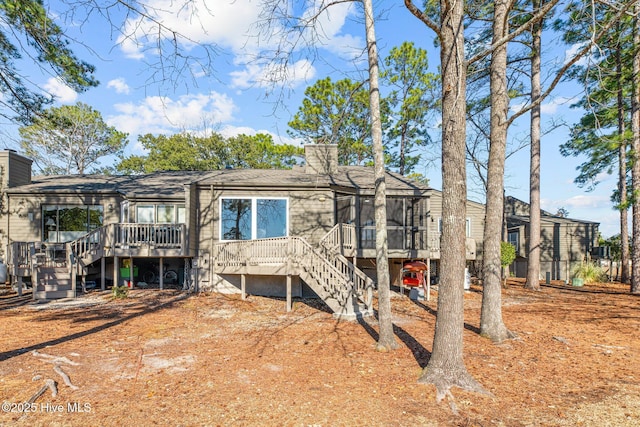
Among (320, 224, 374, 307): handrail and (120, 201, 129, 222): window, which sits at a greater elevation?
(120, 201, 129, 222): window

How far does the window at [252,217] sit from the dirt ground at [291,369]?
11.9ft

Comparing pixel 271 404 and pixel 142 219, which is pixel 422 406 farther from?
pixel 142 219

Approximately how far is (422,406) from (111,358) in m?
4.93

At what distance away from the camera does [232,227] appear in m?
13.2

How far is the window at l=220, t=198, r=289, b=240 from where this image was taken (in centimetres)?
1319

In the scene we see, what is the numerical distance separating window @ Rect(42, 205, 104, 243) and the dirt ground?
205 inches

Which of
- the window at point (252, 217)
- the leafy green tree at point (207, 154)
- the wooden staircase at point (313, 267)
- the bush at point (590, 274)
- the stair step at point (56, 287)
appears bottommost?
the bush at point (590, 274)

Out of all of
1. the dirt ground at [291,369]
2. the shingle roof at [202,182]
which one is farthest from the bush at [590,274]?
the shingle roof at [202,182]

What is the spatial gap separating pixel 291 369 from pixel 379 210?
124 inches

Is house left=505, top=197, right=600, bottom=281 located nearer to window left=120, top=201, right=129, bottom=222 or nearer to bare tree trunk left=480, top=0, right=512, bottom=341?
bare tree trunk left=480, top=0, right=512, bottom=341

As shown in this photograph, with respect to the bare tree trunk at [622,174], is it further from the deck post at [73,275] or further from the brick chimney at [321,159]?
the deck post at [73,275]

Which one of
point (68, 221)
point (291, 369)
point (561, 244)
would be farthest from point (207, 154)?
point (291, 369)

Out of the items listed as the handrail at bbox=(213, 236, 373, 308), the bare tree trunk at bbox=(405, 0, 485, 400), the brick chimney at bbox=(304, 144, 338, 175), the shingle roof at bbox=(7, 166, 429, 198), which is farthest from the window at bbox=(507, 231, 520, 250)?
the bare tree trunk at bbox=(405, 0, 485, 400)

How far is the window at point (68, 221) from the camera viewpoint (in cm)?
1480
